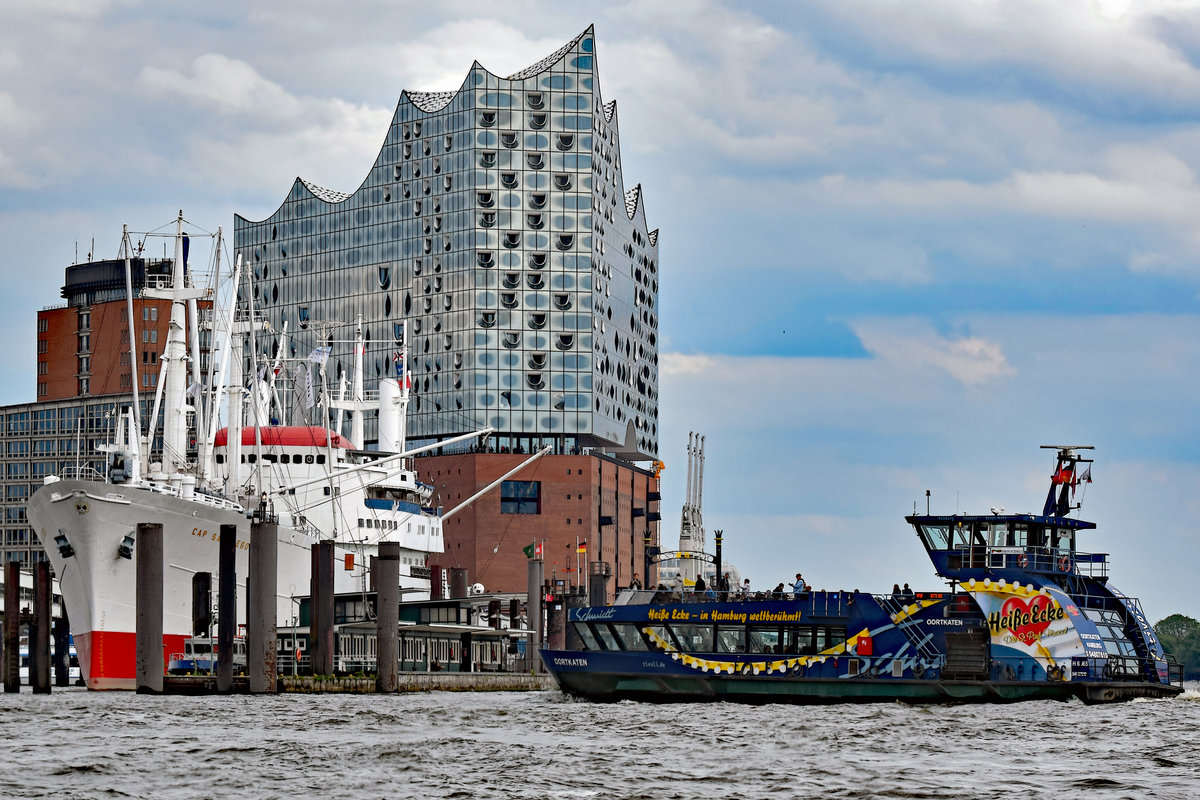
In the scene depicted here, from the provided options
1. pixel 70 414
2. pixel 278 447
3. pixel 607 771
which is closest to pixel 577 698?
pixel 607 771

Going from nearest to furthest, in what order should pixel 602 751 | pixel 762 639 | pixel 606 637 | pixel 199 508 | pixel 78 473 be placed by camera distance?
pixel 602 751, pixel 762 639, pixel 606 637, pixel 199 508, pixel 78 473

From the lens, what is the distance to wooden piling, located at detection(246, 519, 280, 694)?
210 ft

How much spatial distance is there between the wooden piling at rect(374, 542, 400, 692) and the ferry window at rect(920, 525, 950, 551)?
2097 cm

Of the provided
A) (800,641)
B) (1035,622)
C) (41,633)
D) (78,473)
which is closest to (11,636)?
(41,633)

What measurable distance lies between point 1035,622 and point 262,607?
1080 inches

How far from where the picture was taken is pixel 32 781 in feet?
112

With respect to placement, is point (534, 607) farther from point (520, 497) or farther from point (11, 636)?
point (520, 497)

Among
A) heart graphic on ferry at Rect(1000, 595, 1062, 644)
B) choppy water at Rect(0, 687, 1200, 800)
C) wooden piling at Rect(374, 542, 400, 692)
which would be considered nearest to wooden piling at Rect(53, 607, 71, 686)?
wooden piling at Rect(374, 542, 400, 692)

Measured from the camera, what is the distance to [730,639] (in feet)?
194

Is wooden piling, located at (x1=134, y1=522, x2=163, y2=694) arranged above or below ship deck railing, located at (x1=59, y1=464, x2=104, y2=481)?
below

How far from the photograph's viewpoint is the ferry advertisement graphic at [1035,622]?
5700 centimetres

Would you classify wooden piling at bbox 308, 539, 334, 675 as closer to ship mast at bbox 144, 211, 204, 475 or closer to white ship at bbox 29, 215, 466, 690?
white ship at bbox 29, 215, 466, 690

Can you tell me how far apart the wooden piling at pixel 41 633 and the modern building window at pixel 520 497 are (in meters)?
90.5

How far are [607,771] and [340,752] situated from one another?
295 inches
